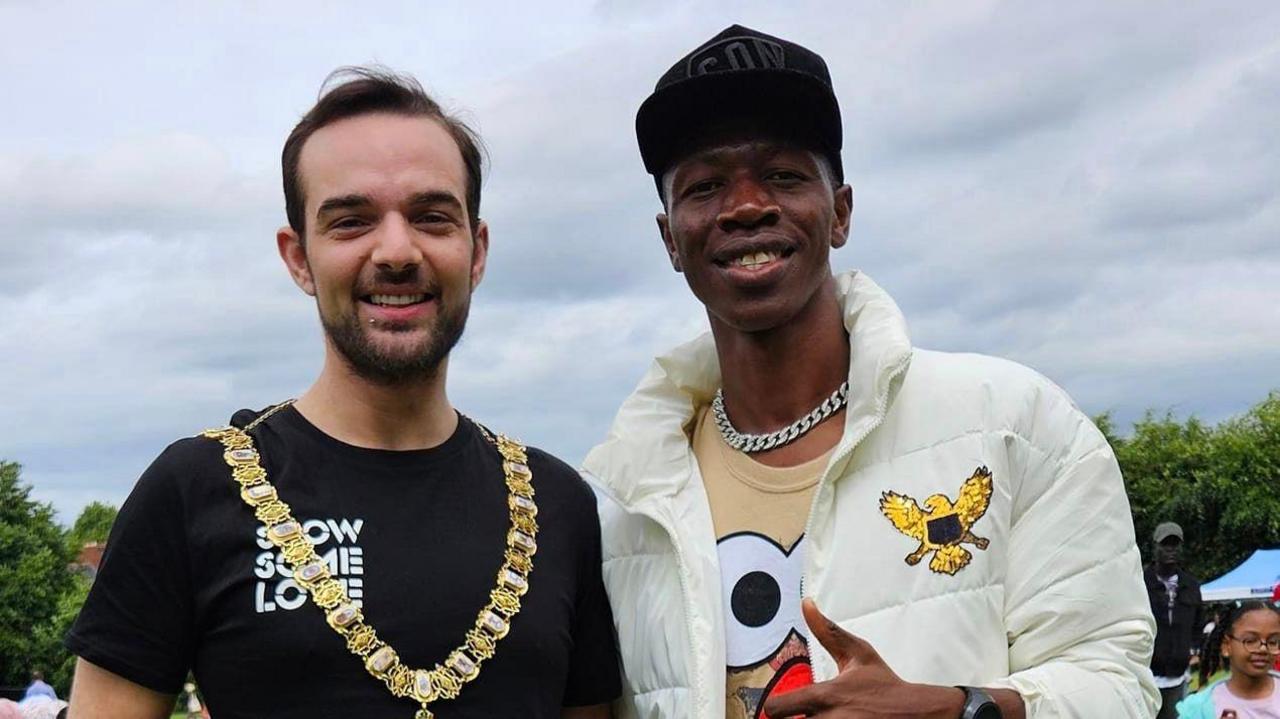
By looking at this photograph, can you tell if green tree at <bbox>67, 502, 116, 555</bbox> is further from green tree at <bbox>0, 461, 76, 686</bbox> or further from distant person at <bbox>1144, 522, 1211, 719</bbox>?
distant person at <bbox>1144, 522, 1211, 719</bbox>

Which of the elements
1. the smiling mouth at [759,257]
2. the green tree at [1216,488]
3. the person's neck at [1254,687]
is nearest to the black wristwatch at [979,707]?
the smiling mouth at [759,257]

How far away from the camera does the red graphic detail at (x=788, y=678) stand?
10.5ft

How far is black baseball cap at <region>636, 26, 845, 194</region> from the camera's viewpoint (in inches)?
133

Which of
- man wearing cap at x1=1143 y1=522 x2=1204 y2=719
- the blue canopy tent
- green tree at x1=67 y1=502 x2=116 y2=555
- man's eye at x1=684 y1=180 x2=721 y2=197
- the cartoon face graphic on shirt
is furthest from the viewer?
green tree at x1=67 y1=502 x2=116 y2=555

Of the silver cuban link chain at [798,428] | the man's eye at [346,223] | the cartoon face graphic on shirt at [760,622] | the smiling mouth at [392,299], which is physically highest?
the man's eye at [346,223]

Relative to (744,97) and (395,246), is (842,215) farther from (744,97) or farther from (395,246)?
(395,246)

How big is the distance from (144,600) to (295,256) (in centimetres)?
96

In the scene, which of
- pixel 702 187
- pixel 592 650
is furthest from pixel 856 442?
pixel 592 650

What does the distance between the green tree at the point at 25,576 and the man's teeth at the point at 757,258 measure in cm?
3582

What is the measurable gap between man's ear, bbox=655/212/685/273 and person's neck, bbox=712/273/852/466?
25 centimetres

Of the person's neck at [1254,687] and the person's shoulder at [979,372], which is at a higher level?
the person's shoulder at [979,372]

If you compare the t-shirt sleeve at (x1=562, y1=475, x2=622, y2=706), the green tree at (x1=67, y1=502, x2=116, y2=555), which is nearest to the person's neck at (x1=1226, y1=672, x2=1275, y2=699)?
the t-shirt sleeve at (x1=562, y1=475, x2=622, y2=706)

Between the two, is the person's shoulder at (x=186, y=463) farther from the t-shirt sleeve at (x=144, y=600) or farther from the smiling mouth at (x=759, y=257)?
the smiling mouth at (x=759, y=257)

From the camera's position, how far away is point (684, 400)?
382 cm
